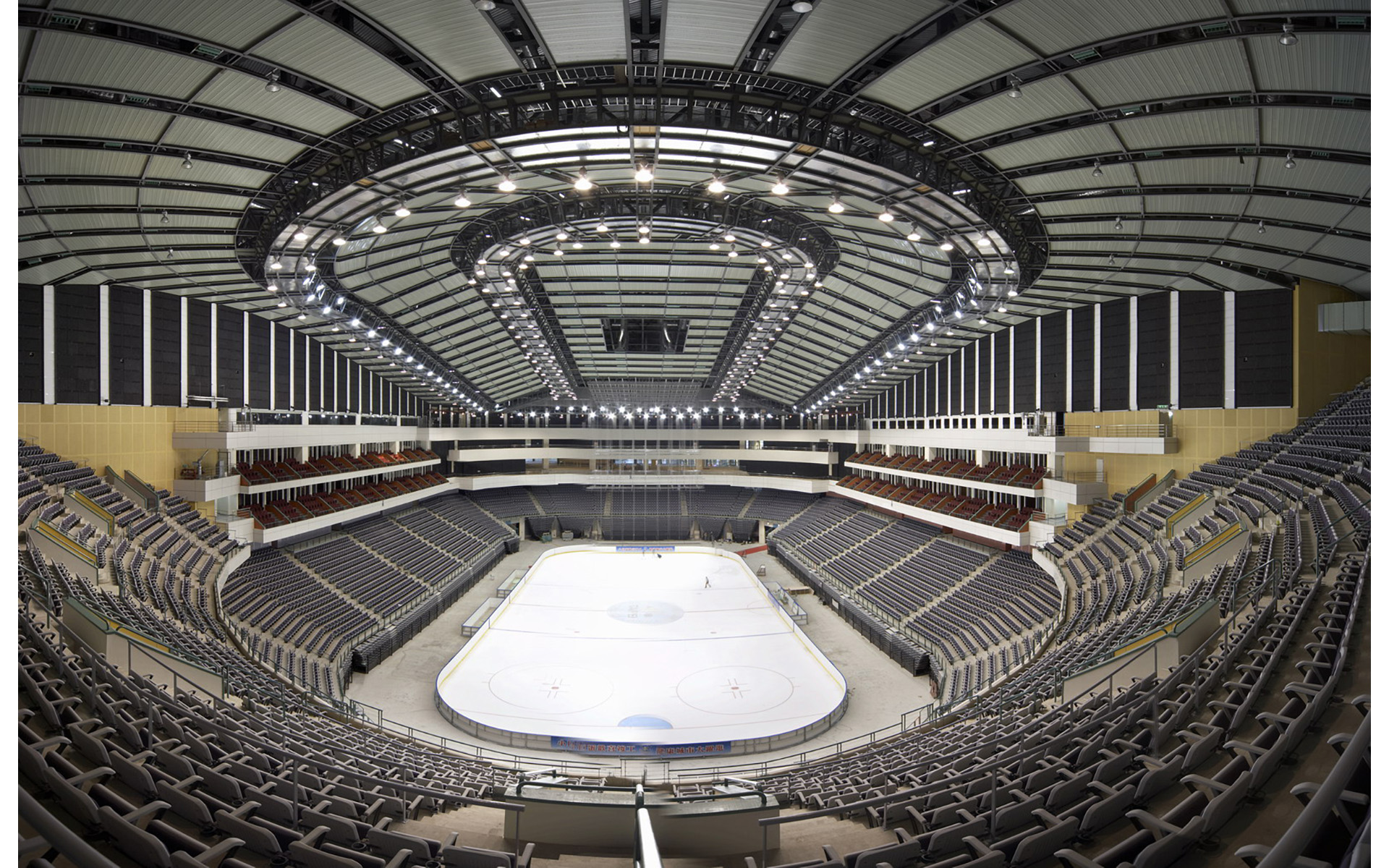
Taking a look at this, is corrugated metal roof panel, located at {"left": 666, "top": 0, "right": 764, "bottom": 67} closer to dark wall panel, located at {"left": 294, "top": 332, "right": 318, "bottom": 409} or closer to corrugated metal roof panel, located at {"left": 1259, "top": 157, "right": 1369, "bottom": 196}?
corrugated metal roof panel, located at {"left": 1259, "top": 157, "right": 1369, "bottom": 196}

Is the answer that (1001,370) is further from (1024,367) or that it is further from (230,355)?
(230,355)

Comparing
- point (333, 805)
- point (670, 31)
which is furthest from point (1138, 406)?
point (333, 805)

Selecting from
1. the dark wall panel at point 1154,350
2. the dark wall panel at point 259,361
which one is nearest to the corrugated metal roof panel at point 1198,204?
the dark wall panel at point 1154,350

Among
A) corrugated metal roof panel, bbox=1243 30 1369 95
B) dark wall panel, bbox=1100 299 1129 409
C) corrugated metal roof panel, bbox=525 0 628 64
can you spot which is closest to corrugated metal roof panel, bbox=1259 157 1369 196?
corrugated metal roof panel, bbox=1243 30 1369 95

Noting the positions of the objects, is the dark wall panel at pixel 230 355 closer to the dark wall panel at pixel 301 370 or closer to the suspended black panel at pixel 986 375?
the dark wall panel at pixel 301 370

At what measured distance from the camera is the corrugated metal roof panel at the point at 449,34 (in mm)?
8812

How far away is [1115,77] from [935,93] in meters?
2.64

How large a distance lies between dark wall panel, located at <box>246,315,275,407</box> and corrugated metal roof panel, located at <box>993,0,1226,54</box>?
100 ft

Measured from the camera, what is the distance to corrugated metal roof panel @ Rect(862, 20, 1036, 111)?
30.9ft

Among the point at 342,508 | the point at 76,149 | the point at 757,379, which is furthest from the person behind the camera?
the point at 757,379

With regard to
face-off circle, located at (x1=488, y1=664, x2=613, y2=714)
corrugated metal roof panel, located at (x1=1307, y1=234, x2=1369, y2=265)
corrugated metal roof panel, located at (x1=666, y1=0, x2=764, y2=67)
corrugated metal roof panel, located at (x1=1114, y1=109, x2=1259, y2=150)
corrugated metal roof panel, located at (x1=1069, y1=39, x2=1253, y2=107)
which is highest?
corrugated metal roof panel, located at (x1=666, y1=0, x2=764, y2=67)

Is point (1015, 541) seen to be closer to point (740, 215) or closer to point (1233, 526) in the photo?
point (1233, 526)

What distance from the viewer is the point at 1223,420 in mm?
23016

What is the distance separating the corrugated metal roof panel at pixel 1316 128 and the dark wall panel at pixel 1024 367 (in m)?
18.2
